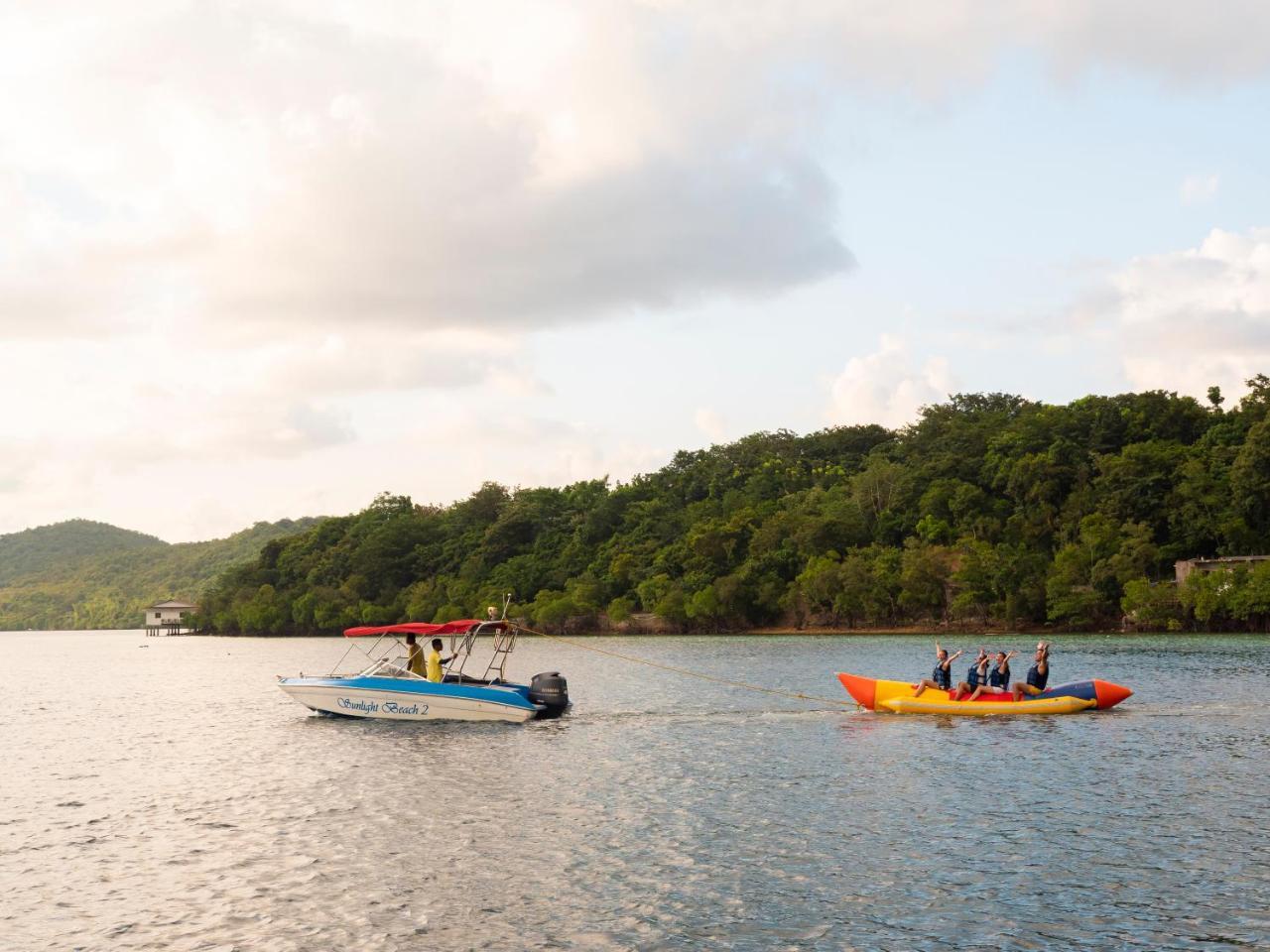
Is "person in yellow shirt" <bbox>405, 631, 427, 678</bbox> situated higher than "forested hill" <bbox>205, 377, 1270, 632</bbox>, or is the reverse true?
"forested hill" <bbox>205, 377, 1270, 632</bbox>

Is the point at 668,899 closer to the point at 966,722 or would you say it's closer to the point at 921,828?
the point at 921,828

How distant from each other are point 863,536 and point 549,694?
9672 cm

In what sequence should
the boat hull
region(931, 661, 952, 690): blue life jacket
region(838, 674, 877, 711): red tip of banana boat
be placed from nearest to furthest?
1. the boat hull
2. region(838, 674, 877, 711): red tip of banana boat
3. region(931, 661, 952, 690): blue life jacket

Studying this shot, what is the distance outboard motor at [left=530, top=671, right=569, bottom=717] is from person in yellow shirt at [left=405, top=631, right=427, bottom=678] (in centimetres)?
414

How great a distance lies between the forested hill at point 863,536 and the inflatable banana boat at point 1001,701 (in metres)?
59.5

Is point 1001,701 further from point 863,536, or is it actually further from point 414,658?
point 863,536

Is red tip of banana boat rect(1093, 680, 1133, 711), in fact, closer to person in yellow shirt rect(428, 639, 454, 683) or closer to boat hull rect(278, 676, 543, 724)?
boat hull rect(278, 676, 543, 724)

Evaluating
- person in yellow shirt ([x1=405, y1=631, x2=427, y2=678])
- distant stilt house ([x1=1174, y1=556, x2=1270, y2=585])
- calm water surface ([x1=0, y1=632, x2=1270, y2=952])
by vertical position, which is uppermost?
distant stilt house ([x1=1174, y1=556, x2=1270, y2=585])

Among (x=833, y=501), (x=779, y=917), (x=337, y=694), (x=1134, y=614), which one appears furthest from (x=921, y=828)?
(x=833, y=501)

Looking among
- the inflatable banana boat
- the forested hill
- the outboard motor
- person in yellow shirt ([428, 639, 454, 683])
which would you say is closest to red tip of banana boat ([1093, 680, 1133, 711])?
the inflatable banana boat

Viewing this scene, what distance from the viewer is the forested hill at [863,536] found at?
4050 inches

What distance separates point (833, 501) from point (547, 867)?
397ft

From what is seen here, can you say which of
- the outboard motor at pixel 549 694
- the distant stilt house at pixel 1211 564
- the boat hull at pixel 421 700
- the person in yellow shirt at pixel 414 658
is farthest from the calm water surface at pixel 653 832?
the distant stilt house at pixel 1211 564

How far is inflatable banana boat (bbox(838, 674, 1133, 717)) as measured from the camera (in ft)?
123
